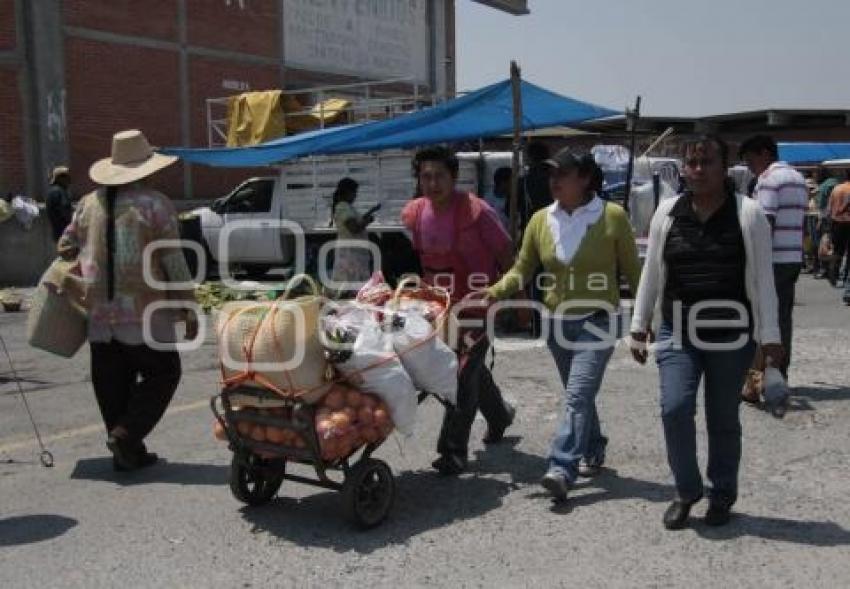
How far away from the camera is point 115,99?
19156mm

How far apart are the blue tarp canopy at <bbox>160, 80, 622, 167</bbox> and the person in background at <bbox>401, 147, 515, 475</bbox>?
5.05 m

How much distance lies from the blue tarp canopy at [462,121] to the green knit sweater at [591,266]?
5416mm

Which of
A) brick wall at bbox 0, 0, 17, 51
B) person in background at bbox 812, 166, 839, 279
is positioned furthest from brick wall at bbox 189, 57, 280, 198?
person in background at bbox 812, 166, 839, 279

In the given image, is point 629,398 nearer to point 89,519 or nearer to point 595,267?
point 595,267

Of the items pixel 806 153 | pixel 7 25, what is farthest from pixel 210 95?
pixel 806 153

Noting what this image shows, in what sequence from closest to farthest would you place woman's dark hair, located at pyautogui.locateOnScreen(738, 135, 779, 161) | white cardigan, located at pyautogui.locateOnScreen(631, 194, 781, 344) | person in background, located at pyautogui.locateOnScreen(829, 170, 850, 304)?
1. white cardigan, located at pyautogui.locateOnScreen(631, 194, 781, 344)
2. woman's dark hair, located at pyautogui.locateOnScreen(738, 135, 779, 161)
3. person in background, located at pyautogui.locateOnScreen(829, 170, 850, 304)

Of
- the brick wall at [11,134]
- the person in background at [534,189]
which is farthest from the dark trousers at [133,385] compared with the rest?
the brick wall at [11,134]

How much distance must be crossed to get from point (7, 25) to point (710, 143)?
1595 centimetres

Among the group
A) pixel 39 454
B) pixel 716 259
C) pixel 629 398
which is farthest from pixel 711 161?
pixel 39 454

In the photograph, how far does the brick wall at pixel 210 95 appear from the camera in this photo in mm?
20984

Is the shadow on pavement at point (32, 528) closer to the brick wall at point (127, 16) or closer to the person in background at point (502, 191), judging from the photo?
the person in background at point (502, 191)

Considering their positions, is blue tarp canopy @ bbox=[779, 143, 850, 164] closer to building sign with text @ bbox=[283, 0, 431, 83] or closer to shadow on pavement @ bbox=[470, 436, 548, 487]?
building sign with text @ bbox=[283, 0, 431, 83]

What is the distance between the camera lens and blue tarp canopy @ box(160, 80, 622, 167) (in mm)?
10195

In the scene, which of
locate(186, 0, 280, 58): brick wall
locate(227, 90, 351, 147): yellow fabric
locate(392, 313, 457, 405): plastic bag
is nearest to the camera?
locate(392, 313, 457, 405): plastic bag
